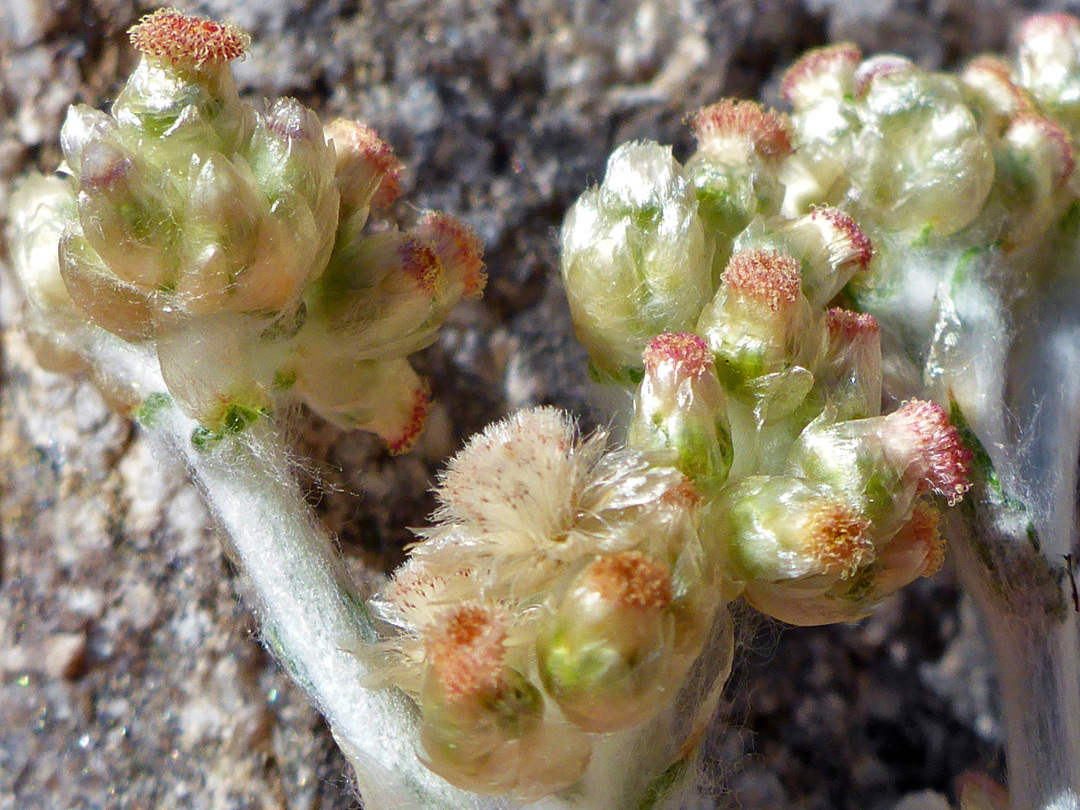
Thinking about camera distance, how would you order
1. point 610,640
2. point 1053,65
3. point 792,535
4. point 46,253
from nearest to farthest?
point 610,640 → point 792,535 → point 46,253 → point 1053,65

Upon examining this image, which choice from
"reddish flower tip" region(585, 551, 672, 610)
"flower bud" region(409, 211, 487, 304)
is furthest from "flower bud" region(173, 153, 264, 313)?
"reddish flower tip" region(585, 551, 672, 610)

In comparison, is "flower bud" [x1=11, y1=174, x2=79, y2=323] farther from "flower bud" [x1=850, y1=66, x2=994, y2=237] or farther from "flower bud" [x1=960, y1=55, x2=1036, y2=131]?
"flower bud" [x1=960, y1=55, x2=1036, y2=131]

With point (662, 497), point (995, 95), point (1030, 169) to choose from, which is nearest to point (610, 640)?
point (662, 497)

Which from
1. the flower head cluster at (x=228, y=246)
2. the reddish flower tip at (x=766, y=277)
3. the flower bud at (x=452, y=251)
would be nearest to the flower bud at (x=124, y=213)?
the flower head cluster at (x=228, y=246)

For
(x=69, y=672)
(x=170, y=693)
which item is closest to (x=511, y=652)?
(x=170, y=693)

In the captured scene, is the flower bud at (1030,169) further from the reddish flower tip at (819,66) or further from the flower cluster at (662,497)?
the flower cluster at (662,497)

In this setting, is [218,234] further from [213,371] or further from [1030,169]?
[1030,169]
